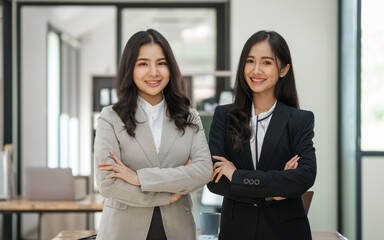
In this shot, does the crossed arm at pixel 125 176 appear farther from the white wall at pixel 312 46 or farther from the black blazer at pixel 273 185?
the white wall at pixel 312 46

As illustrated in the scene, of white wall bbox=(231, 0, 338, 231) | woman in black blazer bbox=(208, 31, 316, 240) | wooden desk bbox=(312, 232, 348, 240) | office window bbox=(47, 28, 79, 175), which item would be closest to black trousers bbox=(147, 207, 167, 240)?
woman in black blazer bbox=(208, 31, 316, 240)

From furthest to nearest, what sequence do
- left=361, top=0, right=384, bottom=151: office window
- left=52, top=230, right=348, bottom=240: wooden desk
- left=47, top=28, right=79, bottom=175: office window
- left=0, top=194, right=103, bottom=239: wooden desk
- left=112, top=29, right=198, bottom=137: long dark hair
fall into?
left=47, top=28, right=79, bottom=175: office window → left=361, top=0, right=384, bottom=151: office window → left=0, top=194, right=103, bottom=239: wooden desk → left=52, top=230, right=348, bottom=240: wooden desk → left=112, top=29, right=198, bottom=137: long dark hair

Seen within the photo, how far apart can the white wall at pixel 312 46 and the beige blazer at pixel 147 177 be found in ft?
10.1

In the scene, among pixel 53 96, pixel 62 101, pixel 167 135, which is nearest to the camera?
pixel 167 135

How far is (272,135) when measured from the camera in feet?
6.42

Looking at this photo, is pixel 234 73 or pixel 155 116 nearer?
pixel 155 116

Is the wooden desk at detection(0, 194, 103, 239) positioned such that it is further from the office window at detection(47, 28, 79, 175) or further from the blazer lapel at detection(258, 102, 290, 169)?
the office window at detection(47, 28, 79, 175)

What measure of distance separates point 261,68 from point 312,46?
310 cm

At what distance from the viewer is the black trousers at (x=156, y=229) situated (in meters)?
1.84

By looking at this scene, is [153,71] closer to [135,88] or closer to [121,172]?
[135,88]

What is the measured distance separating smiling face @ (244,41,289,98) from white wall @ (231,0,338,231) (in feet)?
9.55

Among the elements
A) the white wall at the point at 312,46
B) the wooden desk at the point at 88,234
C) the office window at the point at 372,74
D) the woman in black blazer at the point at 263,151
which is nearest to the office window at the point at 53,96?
the white wall at the point at 312,46

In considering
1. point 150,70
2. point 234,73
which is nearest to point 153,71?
point 150,70

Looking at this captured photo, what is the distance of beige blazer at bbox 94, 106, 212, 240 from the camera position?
1.83 m
